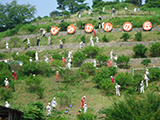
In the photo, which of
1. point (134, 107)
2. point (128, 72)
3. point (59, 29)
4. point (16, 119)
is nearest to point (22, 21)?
point (59, 29)

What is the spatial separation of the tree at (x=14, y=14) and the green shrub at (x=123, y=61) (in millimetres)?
30840

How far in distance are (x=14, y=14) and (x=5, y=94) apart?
33.5 metres

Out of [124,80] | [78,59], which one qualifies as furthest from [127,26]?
[124,80]

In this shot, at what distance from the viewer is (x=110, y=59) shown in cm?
3253

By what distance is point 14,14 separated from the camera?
5738 cm

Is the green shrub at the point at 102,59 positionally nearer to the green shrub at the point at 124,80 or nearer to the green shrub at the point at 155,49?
the green shrub at the point at 124,80

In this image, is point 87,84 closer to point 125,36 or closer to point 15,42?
Answer: point 125,36

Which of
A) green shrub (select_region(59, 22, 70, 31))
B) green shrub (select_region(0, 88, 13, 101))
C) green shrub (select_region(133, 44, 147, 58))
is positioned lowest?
green shrub (select_region(0, 88, 13, 101))

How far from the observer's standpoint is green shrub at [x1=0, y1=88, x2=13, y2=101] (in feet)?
86.4

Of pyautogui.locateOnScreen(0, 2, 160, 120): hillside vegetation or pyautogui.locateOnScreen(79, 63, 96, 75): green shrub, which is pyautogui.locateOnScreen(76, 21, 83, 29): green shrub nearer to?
pyautogui.locateOnScreen(0, 2, 160, 120): hillside vegetation

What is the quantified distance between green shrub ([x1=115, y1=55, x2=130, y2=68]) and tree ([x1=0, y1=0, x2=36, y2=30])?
30840mm

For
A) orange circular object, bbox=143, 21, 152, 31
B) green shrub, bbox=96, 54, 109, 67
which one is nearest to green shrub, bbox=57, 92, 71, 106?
green shrub, bbox=96, 54, 109, 67

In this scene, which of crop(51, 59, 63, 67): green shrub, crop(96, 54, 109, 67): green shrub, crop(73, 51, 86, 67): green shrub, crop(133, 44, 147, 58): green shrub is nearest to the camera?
crop(96, 54, 109, 67): green shrub

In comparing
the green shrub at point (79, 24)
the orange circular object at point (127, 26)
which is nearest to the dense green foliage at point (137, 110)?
the orange circular object at point (127, 26)
